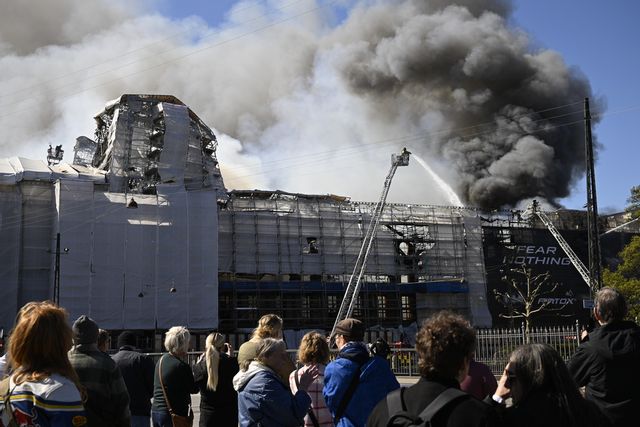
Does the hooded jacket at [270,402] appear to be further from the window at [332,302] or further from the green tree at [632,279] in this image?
the window at [332,302]

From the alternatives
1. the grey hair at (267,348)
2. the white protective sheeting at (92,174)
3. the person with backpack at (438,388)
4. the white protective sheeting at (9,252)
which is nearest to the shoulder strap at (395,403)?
the person with backpack at (438,388)

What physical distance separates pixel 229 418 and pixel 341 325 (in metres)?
1.73

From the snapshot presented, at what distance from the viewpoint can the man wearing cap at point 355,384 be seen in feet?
17.7

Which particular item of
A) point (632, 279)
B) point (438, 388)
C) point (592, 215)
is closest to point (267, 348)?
point (438, 388)

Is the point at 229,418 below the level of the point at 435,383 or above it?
below

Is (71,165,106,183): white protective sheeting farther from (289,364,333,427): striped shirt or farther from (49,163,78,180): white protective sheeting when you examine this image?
(289,364,333,427): striped shirt

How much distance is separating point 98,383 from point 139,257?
35396mm

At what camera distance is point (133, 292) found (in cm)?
3850

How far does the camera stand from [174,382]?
22.2 ft

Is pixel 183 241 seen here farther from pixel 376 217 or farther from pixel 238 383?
pixel 238 383

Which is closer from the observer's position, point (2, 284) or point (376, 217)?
point (2, 284)

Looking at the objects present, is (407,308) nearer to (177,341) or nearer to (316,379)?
(177,341)

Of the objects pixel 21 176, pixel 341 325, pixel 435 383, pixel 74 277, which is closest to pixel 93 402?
pixel 341 325

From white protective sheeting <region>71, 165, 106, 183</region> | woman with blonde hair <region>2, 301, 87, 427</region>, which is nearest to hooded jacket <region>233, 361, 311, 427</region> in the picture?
woman with blonde hair <region>2, 301, 87, 427</region>
